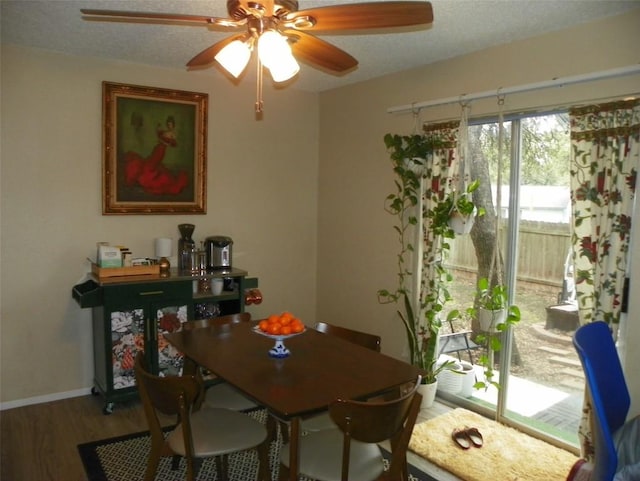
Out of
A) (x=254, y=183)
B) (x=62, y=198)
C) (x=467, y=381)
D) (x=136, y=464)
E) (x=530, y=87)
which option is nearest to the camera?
(x=136, y=464)

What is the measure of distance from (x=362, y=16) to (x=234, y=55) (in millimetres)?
557

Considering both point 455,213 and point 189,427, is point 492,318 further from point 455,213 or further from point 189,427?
point 189,427

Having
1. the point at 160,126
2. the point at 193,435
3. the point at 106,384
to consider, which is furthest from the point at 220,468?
the point at 160,126

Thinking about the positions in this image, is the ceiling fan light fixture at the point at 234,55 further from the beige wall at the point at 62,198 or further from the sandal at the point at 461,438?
the sandal at the point at 461,438

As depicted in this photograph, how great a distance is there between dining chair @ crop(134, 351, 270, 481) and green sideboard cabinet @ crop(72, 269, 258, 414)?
120cm

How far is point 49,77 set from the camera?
11.1 ft

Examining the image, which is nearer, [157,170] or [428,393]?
[428,393]

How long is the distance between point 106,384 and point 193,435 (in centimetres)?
145

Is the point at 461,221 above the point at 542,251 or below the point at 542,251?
above

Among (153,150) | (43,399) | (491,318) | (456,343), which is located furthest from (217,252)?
(491,318)

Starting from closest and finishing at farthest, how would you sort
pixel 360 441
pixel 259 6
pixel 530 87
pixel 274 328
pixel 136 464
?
pixel 259 6
pixel 360 441
pixel 274 328
pixel 136 464
pixel 530 87

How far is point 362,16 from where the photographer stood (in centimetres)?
173

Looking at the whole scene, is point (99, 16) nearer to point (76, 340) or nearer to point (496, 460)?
point (76, 340)

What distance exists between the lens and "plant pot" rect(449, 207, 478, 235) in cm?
319
